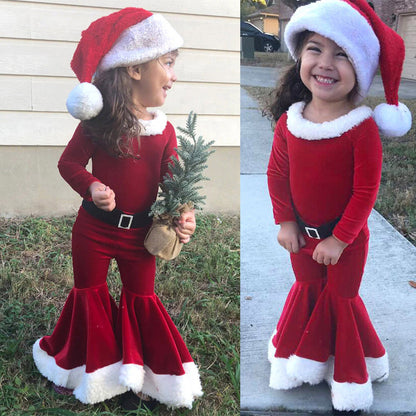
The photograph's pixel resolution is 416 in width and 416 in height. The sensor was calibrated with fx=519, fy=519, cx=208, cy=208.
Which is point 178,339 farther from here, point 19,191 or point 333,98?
point 19,191

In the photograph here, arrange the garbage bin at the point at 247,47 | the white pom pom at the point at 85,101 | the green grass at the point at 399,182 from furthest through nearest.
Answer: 1. the green grass at the point at 399,182
2. the garbage bin at the point at 247,47
3. the white pom pom at the point at 85,101

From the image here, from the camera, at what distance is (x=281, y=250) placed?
2646mm

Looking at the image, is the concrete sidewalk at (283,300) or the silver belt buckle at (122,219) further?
the concrete sidewalk at (283,300)

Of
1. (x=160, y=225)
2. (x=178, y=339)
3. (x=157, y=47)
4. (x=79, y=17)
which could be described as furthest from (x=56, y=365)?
(x=79, y=17)

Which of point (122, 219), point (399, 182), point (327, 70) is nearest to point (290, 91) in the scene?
point (327, 70)

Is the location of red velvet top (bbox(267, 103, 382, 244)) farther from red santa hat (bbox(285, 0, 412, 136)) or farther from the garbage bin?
the garbage bin

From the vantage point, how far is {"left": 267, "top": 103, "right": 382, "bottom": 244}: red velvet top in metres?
1.45

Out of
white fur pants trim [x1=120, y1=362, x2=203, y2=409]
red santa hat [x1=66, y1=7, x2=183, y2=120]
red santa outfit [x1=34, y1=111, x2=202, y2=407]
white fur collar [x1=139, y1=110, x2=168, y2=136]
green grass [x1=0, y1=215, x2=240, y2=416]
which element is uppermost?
red santa hat [x1=66, y1=7, x2=183, y2=120]

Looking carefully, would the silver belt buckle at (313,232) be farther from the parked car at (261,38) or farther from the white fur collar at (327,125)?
the parked car at (261,38)

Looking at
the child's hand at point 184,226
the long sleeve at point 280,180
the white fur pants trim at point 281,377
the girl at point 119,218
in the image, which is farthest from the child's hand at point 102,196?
the white fur pants trim at point 281,377

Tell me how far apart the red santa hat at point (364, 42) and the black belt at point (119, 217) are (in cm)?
74

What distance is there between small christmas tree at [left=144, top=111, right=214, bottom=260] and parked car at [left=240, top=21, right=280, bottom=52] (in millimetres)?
794

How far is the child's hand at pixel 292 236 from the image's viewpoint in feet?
5.44

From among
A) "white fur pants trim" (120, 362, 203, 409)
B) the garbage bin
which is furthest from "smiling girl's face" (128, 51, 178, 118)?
the garbage bin
